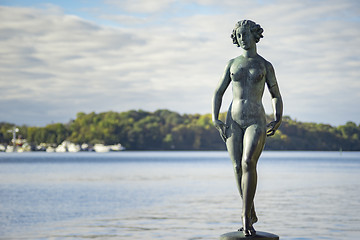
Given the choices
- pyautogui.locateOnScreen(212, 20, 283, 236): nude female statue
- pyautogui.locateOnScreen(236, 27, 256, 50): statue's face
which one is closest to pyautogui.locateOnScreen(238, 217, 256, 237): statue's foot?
pyautogui.locateOnScreen(212, 20, 283, 236): nude female statue

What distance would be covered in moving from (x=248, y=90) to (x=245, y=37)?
0.93 meters

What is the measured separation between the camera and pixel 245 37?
11344 millimetres

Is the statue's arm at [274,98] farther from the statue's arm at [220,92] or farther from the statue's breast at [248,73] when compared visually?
the statue's arm at [220,92]

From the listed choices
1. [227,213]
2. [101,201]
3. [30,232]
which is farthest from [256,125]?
[101,201]

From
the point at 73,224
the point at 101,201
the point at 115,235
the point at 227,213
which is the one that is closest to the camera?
the point at 115,235

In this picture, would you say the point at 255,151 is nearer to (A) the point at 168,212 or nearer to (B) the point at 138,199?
(A) the point at 168,212

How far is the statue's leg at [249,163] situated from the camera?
36.0ft

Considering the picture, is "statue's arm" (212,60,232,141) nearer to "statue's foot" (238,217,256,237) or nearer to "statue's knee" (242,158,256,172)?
"statue's knee" (242,158,256,172)

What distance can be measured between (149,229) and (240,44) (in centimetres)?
1186

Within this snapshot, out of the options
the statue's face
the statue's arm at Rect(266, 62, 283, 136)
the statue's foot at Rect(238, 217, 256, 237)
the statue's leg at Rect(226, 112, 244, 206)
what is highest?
the statue's face

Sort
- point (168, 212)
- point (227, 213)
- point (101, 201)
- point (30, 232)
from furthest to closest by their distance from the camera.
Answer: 1. point (101, 201)
2. point (168, 212)
3. point (227, 213)
4. point (30, 232)

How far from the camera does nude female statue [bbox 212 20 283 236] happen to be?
36.2 ft

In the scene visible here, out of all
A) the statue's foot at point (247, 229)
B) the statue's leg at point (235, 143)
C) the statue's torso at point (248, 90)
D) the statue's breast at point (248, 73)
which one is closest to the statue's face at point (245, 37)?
the statue's torso at point (248, 90)

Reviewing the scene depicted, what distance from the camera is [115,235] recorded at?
20734 mm
